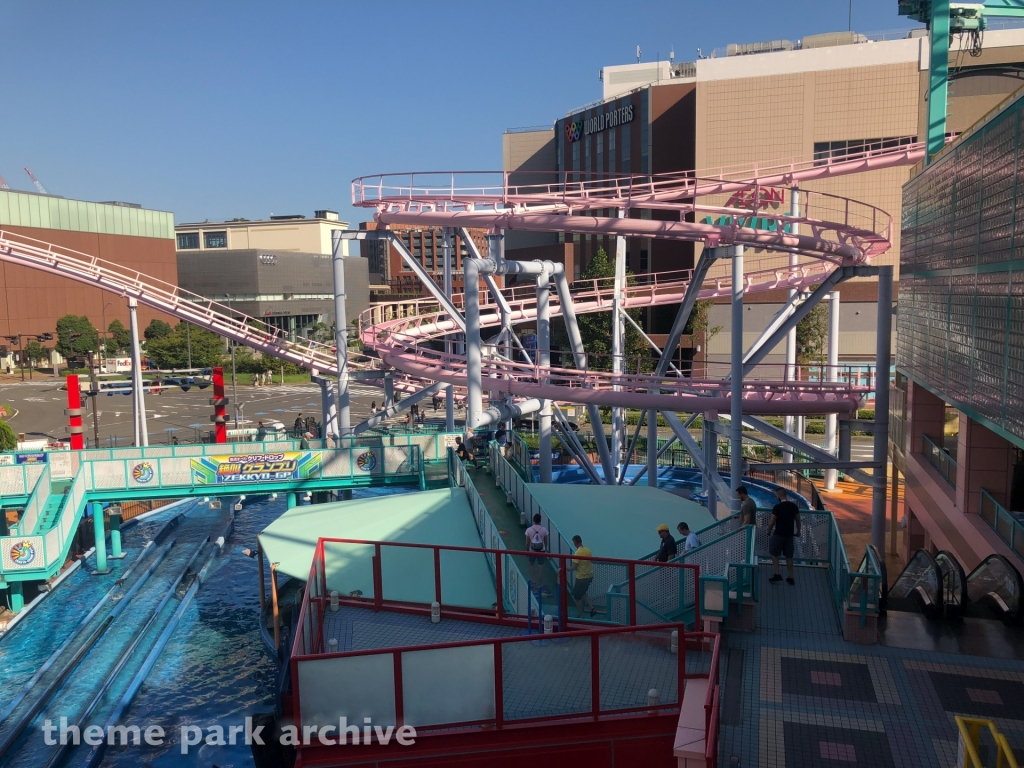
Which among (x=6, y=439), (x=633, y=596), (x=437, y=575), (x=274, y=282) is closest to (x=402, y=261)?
(x=274, y=282)

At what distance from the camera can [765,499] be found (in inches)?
1063

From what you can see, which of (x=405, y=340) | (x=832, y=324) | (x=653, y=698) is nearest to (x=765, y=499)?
(x=832, y=324)

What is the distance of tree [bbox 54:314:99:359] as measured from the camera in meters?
69.7

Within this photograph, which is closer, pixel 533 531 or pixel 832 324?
pixel 533 531

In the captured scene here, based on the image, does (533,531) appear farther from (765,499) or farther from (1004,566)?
(765,499)

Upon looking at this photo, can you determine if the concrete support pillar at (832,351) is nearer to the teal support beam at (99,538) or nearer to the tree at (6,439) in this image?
the teal support beam at (99,538)

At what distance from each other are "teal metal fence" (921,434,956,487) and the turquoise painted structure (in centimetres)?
1254

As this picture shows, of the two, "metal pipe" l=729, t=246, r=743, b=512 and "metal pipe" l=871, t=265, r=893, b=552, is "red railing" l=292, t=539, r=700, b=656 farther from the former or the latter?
"metal pipe" l=871, t=265, r=893, b=552

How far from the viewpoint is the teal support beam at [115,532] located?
24656mm

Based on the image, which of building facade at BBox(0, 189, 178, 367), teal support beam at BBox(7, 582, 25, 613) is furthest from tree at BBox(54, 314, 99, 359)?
teal support beam at BBox(7, 582, 25, 613)

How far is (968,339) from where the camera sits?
12594 mm

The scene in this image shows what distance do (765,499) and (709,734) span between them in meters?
21.9

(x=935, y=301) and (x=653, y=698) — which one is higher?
(x=935, y=301)

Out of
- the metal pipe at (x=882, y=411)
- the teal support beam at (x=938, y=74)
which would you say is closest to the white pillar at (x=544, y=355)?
the metal pipe at (x=882, y=411)
